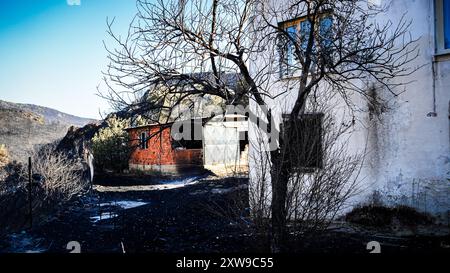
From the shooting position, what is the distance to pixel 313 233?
4.61 meters

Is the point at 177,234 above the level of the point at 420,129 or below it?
below

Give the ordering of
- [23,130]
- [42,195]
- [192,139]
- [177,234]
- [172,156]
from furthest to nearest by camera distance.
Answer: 1. [23,130]
2. [192,139]
3. [172,156]
4. [42,195]
5. [177,234]

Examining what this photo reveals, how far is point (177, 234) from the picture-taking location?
7043 millimetres

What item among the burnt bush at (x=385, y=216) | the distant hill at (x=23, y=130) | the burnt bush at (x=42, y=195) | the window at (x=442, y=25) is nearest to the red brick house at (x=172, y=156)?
the burnt bush at (x=42, y=195)

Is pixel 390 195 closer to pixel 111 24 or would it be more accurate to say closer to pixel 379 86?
pixel 379 86

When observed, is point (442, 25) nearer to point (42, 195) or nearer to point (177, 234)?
point (177, 234)

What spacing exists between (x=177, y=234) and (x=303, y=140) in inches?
166

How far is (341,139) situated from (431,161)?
1.95 metres

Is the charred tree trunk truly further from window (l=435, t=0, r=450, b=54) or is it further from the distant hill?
the distant hill

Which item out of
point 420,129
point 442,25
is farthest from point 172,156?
point 442,25

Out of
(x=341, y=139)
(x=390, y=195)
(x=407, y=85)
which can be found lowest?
(x=390, y=195)

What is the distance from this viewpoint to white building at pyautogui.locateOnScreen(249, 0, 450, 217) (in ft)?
20.6

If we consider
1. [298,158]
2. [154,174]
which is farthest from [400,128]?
[154,174]
